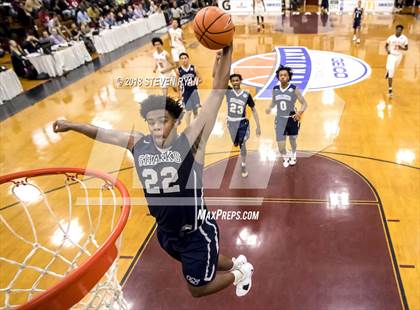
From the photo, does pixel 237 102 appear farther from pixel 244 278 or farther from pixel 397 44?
pixel 397 44

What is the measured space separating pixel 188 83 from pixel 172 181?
5.36m

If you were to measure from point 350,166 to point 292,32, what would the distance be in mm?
12768

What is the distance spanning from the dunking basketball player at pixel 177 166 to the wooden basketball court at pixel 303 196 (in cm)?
134

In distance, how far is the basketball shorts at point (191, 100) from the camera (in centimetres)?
796

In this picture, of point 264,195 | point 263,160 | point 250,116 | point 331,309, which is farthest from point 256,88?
point 331,309

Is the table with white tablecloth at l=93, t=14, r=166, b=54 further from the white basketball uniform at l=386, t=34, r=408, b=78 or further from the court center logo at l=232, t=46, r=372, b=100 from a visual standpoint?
the white basketball uniform at l=386, t=34, r=408, b=78

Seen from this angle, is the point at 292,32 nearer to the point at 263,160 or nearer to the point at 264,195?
the point at 263,160

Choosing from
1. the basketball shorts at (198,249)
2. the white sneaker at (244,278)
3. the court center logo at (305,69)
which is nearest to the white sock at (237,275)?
the white sneaker at (244,278)

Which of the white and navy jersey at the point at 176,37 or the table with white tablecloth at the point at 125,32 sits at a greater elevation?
the white and navy jersey at the point at 176,37

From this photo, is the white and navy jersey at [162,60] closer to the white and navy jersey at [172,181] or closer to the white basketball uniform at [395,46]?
the white basketball uniform at [395,46]

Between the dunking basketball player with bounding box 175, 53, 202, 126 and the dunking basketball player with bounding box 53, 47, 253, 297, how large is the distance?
4990mm

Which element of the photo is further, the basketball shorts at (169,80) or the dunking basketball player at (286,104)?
the basketball shorts at (169,80)

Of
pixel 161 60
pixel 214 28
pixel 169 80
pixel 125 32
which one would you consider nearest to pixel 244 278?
pixel 214 28

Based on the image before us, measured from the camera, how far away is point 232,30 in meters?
2.59
